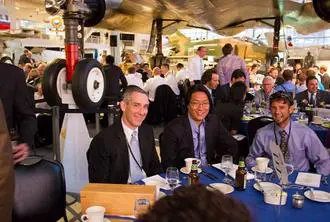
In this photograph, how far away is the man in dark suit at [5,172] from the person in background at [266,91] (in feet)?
14.8

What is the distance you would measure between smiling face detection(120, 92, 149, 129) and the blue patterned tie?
3.8 inches

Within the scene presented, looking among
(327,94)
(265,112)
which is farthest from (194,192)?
(327,94)

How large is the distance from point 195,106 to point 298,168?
890 mm

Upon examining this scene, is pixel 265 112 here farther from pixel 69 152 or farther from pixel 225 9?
pixel 225 9

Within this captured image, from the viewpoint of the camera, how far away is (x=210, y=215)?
53 centimetres

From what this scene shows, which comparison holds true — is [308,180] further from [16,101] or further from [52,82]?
[52,82]

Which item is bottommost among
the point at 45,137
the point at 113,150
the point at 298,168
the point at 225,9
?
the point at 45,137

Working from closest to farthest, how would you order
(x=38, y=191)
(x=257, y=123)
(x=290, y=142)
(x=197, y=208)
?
1. (x=197, y=208)
2. (x=38, y=191)
3. (x=290, y=142)
4. (x=257, y=123)

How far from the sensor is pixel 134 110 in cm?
222

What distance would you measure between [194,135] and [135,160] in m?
0.63

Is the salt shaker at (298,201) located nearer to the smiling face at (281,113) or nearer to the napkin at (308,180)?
the napkin at (308,180)

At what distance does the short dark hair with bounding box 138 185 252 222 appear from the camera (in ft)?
1.72

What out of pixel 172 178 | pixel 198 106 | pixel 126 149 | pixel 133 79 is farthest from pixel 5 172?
pixel 133 79

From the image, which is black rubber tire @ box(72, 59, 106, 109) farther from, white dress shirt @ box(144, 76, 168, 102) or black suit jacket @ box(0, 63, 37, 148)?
white dress shirt @ box(144, 76, 168, 102)
